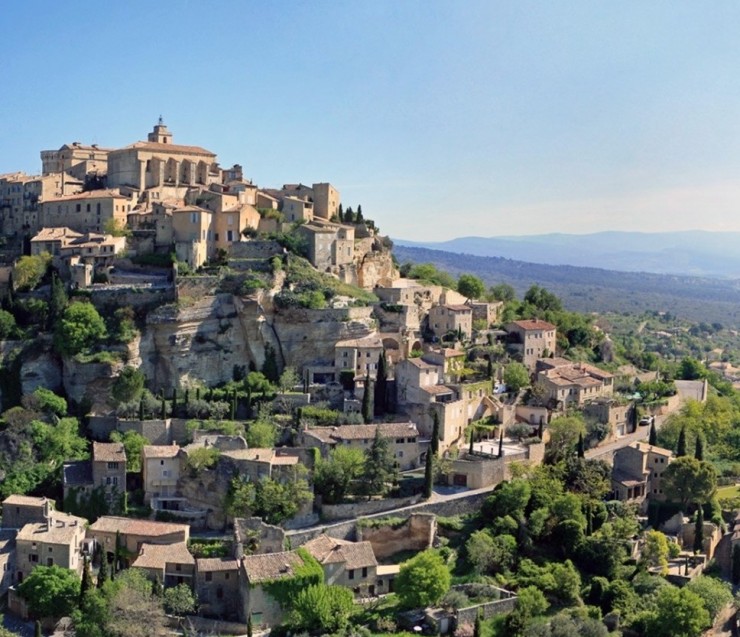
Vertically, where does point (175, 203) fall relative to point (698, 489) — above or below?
above

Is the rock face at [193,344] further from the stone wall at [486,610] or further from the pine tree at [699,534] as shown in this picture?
the pine tree at [699,534]

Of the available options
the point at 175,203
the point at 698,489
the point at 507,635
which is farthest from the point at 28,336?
the point at 698,489

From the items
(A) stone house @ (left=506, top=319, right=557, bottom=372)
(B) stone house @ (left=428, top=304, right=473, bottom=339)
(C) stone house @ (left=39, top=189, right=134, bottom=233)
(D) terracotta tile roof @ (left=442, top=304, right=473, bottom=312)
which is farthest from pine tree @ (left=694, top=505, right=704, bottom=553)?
(C) stone house @ (left=39, top=189, right=134, bottom=233)

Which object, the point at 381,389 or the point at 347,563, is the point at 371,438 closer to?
the point at 381,389

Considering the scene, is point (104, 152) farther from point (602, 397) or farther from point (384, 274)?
point (602, 397)

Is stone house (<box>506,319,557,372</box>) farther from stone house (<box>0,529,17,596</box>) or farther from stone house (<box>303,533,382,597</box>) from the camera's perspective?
stone house (<box>0,529,17,596</box>)

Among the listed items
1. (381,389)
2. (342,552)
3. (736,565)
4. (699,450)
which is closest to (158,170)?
(381,389)
